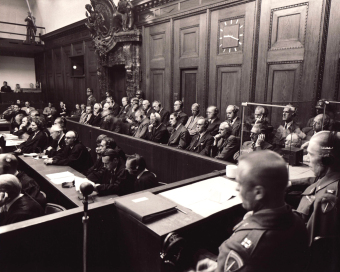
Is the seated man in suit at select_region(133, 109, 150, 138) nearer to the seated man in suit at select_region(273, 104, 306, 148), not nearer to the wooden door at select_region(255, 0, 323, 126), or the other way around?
the wooden door at select_region(255, 0, 323, 126)

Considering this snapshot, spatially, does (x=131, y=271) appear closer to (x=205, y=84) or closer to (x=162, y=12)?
(x=205, y=84)

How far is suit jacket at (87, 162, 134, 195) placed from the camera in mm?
3365

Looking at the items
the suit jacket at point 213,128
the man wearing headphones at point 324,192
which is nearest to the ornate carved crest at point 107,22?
the suit jacket at point 213,128

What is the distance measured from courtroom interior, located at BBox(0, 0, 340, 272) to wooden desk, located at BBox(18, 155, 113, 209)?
0.03 meters

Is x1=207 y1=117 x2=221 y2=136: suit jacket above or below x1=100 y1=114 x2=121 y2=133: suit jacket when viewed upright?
above

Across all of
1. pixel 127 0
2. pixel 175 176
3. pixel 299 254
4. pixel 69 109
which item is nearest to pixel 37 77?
pixel 69 109

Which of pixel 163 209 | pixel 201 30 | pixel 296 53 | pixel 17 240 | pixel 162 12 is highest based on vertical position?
pixel 162 12

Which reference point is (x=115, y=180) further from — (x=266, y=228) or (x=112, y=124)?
(x=112, y=124)

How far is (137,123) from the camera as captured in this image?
7551 mm

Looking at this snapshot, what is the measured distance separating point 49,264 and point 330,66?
5.24m

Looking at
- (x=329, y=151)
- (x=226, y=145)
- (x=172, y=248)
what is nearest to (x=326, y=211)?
(x=329, y=151)

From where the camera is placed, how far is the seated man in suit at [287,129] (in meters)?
3.62

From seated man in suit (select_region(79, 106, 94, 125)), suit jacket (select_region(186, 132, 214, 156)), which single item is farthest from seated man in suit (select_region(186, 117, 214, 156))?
seated man in suit (select_region(79, 106, 94, 125))

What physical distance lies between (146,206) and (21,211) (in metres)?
1.14
